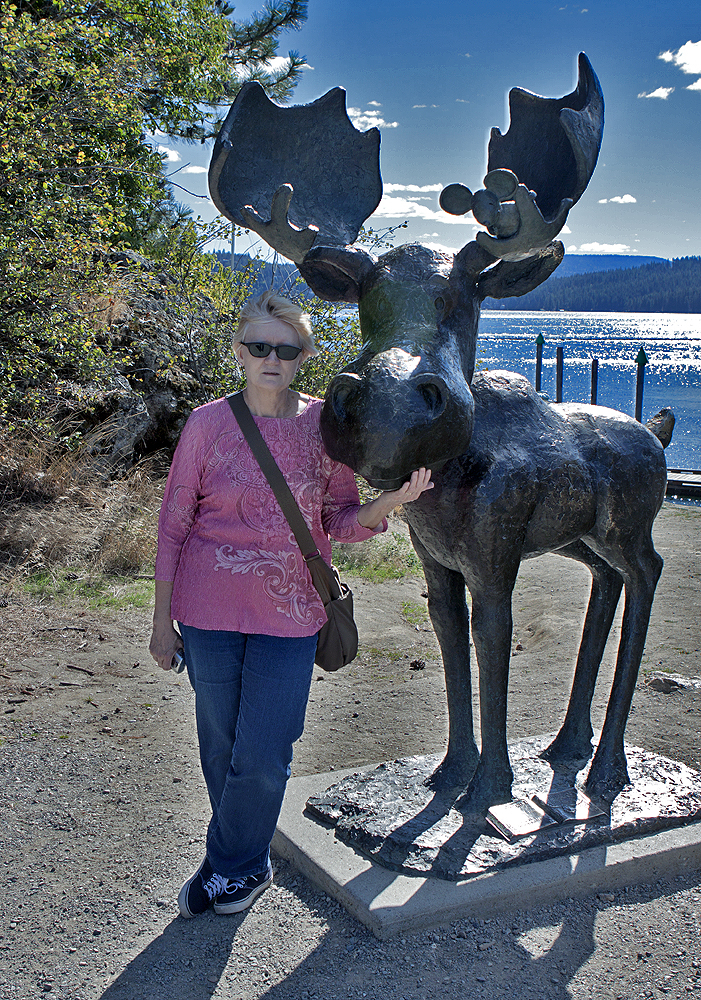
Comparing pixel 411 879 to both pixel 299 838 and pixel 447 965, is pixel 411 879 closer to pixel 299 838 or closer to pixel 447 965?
pixel 447 965

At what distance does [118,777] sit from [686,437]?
2580 centimetres

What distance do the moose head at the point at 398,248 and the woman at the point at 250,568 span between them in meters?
0.30

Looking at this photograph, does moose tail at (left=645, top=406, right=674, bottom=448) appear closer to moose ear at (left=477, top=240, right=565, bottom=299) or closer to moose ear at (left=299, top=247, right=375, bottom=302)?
moose ear at (left=477, top=240, right=565, bottom=299)

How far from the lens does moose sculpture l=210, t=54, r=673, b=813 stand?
2.73 metres

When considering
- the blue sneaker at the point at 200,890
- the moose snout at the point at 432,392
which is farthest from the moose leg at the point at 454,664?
the moose snout at the point at 432,392

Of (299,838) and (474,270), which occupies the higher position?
(474,270)

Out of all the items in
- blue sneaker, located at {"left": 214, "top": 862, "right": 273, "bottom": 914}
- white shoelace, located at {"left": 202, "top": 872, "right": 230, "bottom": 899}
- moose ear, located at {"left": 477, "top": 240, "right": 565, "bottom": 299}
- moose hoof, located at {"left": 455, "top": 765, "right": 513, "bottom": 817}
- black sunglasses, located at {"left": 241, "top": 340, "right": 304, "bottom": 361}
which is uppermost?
moose ear, located at {"left": 477, "top": 240, "right": 565, "bottom": 299}

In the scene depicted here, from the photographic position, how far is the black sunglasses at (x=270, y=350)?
2.77 meters

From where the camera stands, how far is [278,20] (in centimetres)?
1573

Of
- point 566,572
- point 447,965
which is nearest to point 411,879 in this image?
point 447,965

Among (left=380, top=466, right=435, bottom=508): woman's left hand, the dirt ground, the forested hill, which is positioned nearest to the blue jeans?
the dirt ground

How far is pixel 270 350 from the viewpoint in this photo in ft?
9.12

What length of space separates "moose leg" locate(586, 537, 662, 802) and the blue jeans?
141 centimetres

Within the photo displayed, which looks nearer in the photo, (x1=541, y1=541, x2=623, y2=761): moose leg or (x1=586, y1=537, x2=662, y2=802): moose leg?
(x1=586, y1=537, x2=662, y2=802): moose leg
